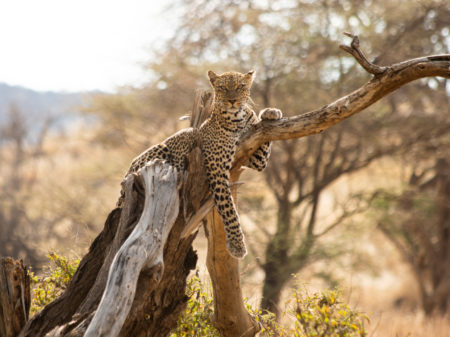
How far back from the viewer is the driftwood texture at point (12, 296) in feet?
15.0

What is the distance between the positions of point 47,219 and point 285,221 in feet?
24.7

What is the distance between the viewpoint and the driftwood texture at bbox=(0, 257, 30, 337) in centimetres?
457

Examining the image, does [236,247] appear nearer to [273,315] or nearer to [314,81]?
[273,315]

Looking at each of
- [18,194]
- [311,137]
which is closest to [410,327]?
[311,137]

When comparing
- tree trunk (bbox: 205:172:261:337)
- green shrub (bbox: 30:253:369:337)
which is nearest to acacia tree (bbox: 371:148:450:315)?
green shrub (bbox: 30:253:369:337)

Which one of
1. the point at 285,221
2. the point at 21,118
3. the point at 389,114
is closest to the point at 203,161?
the point at 285,221

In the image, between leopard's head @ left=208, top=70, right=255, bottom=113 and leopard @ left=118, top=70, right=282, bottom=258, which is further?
leopard's head @ left=208, top=70, right=255, bottom=113

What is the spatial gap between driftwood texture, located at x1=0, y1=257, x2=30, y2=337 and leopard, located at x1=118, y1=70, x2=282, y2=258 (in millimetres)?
1190

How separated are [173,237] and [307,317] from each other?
1.36 m

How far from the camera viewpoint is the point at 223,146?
537cm

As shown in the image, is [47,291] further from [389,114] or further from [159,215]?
[389,114]

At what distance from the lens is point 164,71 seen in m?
13.6

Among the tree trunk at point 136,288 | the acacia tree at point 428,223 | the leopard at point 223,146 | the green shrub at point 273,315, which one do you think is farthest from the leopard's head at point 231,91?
the acacia tree at point 428,223

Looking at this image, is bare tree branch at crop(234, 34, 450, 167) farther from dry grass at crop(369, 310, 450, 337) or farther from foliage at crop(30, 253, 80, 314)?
dry grass at crop(369, 310, 450, 337)
